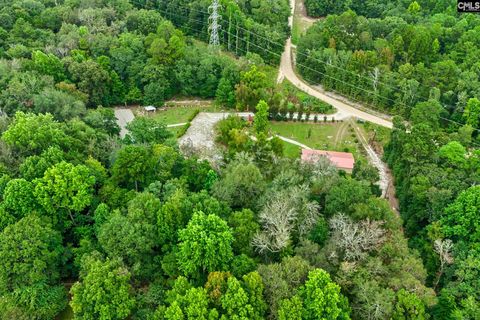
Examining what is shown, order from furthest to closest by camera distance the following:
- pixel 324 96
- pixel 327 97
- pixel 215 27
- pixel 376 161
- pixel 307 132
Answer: pixel 215 27 < pixel 324 96 < pixel 327 97 < pixel 307 132 < pixel 376 161

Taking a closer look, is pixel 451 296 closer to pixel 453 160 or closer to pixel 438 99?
pixel 453 160

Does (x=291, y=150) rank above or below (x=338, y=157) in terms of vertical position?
below

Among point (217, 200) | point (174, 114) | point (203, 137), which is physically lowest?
point (203, 137)

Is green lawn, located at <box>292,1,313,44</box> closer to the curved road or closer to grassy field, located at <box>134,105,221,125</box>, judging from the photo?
the curved road

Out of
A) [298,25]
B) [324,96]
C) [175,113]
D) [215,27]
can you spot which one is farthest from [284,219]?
[298,25]

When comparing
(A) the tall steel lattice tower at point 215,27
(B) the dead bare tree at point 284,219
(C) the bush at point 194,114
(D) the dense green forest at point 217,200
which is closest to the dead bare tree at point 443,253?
(D) the dense green forest at point 217,200

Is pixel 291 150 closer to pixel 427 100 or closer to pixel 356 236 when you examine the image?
pixel 427 100

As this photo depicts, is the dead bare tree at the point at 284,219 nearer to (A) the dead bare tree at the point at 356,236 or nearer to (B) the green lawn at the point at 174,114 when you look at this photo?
(A) the dead bare tree at the point at 356,236
